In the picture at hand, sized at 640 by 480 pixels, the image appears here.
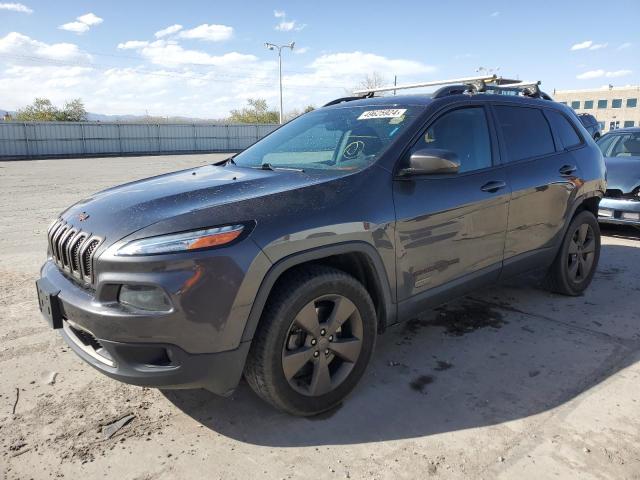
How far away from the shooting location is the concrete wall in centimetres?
3325

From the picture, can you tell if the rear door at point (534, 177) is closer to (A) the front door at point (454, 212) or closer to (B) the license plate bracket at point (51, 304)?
(A) the front door at point (454, 212)

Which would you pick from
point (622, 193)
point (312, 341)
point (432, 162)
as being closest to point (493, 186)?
point (432, 162)

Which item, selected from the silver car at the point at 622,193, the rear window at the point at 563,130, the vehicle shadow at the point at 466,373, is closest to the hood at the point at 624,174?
the silver car at the point at 622,193

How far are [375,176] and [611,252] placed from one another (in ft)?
16.0

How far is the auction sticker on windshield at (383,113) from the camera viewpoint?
337 cm

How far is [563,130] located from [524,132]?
0.69 meters

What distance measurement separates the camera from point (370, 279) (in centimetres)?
292

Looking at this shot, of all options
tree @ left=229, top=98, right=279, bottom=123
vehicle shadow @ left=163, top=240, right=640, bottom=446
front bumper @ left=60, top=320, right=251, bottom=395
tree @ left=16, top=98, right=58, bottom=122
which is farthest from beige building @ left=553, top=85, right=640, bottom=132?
front bumper @ left=60, top=320, right=251, bottom=395

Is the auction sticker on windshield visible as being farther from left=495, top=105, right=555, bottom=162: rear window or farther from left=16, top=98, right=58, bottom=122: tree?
left=16, top=98, right=58, bottom=122: tree

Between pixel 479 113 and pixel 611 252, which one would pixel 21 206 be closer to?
pixel 479 113

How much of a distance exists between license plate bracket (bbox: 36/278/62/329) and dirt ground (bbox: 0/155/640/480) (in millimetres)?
566

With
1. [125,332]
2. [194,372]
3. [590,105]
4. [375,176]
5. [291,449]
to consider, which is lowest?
[291,449]

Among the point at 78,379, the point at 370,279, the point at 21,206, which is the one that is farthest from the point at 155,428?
the point at 21,206

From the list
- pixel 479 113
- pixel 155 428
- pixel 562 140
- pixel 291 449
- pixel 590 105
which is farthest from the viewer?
pixel 590 105
